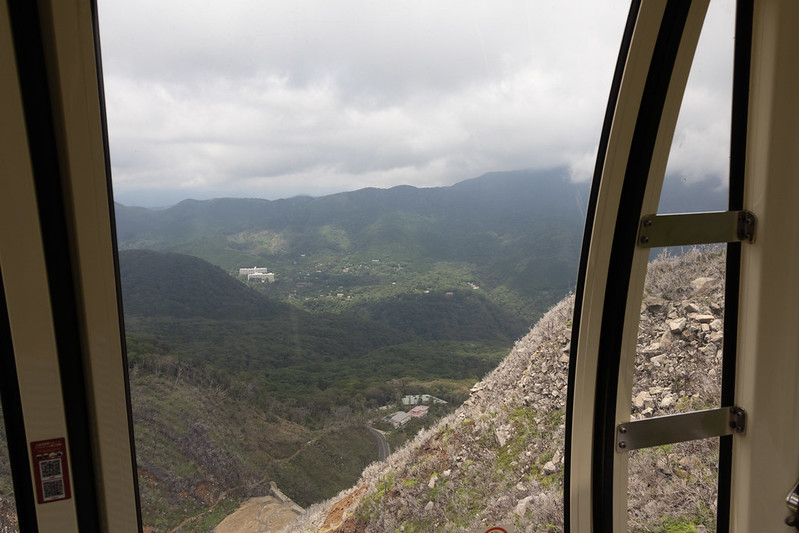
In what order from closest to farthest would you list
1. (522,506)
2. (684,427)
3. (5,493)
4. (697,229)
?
1. (5,493)
2. (697,229)
3. (684,427)
4. (522,506)

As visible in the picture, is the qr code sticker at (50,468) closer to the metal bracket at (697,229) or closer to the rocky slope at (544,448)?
the rocky slope at (544,448)

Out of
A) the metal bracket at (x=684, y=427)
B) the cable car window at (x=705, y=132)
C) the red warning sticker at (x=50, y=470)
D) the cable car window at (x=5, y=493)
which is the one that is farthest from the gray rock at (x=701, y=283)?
the cable car window at (x=5, y=493)

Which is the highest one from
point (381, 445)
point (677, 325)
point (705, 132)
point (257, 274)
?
point (705, 132)

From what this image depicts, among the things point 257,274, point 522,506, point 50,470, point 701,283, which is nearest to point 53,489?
point 50,470

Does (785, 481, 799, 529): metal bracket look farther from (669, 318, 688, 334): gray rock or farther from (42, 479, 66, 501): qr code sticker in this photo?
(42, 479, 66, 501): qr code sticker

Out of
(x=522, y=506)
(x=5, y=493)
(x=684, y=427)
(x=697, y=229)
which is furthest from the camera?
(x=522, y=506)

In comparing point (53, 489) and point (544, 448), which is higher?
point (53, 489)

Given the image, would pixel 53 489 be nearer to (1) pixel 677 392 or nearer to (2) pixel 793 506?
(1) pixel 677 392
